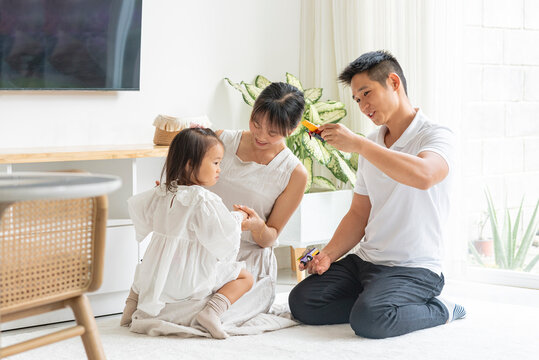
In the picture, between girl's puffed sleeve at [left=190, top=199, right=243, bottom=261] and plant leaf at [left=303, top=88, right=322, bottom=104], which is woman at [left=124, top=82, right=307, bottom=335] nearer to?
girl's puffed sleeve at [left=190, top=199, right=243, bottom=261]

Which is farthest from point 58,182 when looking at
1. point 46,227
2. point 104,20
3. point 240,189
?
point 104,20

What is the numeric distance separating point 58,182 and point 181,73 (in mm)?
2381

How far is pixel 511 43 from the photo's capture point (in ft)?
11.6

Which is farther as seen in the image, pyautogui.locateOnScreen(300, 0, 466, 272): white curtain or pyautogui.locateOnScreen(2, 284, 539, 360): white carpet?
pyautogui.locateOnScreen(300, 0, 466, 272): white curtain

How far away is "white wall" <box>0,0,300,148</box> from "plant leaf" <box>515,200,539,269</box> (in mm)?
1489

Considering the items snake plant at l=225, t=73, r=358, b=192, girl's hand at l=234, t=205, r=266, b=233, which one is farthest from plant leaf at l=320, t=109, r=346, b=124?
girl's hand at l=234, t=205, r=266, b=233

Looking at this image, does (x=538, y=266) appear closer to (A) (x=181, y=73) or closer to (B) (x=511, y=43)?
(B) (x=511, y=43)

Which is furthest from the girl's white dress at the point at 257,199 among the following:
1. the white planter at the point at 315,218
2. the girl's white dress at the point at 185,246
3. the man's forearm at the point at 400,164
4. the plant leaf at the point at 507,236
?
the plant leaf at the point at 507,236

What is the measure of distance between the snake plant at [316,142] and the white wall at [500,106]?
590 mm

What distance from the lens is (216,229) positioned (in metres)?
2.21

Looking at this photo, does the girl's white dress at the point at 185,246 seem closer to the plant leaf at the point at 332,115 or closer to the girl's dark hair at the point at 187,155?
the girl's dark hair at the point at 187,155

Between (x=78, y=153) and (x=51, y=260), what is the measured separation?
1425mm

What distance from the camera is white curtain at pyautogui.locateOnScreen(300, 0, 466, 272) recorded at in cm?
340

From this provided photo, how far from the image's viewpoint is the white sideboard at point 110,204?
8.82ft
